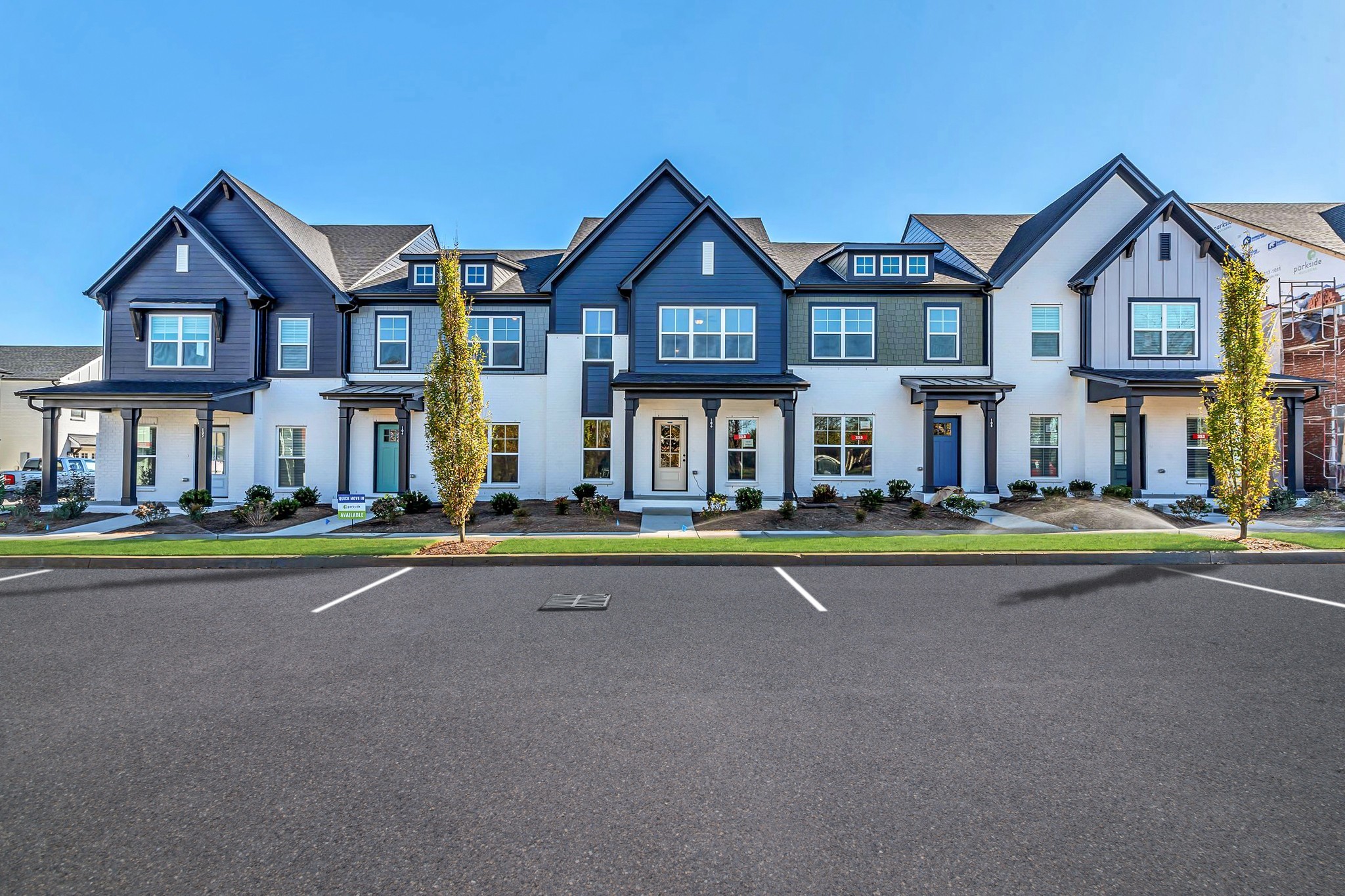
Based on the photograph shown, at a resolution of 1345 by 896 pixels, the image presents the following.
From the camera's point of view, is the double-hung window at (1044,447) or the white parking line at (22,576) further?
the double-hung window at (1044,447)

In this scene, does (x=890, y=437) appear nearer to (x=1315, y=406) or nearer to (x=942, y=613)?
(x=942, y=613)

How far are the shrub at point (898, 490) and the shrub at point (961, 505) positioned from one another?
1.53 m

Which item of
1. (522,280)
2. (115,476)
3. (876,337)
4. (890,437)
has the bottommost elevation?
(115,476)

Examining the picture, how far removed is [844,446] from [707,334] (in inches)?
224

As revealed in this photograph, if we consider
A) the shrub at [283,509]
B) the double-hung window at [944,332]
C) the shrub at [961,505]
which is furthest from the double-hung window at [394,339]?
the shrub at [961,505]

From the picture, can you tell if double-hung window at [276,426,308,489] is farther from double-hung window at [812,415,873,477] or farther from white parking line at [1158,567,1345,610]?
white parking line at [1158,567,1345,610]

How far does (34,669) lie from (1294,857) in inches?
356

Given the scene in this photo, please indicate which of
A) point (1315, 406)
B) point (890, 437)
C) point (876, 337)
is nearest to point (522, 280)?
point (876, 337)

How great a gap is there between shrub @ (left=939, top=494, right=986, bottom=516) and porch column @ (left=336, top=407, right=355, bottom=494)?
17.8 m

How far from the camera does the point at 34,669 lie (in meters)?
5.45

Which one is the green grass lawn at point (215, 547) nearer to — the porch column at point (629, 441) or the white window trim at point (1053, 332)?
the porch column at point (629, 441)

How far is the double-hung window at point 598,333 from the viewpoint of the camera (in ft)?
64.3

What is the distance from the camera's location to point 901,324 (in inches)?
776

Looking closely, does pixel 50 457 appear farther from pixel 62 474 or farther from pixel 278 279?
pixel 62 474
